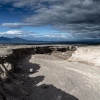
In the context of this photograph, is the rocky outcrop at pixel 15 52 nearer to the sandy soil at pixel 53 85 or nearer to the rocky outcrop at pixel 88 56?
the sandy soil at pixel 53 85

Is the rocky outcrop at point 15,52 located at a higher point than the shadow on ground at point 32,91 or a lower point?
higher

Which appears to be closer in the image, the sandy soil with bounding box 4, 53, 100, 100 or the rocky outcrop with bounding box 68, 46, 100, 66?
the sandy soil with bounding box 4, 53, 100, 100

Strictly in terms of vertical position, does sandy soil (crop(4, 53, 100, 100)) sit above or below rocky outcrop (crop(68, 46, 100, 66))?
below

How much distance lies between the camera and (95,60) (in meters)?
29.4

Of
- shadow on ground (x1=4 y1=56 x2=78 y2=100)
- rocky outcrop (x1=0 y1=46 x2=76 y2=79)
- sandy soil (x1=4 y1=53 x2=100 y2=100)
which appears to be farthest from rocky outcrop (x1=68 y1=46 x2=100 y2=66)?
shadow on ground (x1=4 y1=56 x2=78 y2=100)

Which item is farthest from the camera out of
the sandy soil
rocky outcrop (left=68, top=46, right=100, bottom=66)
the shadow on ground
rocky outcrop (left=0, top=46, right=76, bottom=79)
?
rocky outcrop (left=68, top=46, right=100, bottom=66)

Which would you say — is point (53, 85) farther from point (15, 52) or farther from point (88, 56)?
point (15, 52)

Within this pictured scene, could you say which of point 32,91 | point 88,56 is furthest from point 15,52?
point 32,91

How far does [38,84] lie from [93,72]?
313 inches

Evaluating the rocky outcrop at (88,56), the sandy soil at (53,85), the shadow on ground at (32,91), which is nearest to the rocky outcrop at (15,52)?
the sandy soil at (53,85)

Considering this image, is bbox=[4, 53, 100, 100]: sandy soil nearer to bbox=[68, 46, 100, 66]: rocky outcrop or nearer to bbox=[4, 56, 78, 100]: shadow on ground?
bbox=[4, 56, 78, 100]: shadow on ground

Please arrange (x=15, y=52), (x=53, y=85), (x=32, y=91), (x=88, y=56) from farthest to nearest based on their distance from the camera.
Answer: (x=15, y=52) → (x=88, y=56) → (x=53, y=85) → (x=32, y=91)

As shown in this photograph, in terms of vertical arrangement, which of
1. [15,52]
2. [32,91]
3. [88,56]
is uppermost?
[15,52]

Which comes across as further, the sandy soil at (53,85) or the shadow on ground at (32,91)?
the sandy soil at (53,85)
